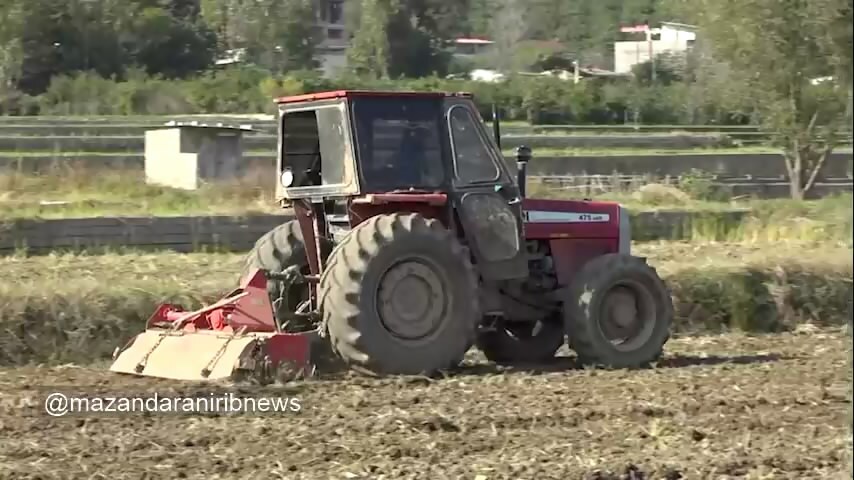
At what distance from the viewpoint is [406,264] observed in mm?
9984

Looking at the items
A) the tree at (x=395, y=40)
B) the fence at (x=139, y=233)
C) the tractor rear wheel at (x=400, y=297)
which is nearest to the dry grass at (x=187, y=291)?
the fence at (x=139, y=233)

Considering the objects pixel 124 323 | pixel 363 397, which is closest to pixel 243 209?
pixel 124 323

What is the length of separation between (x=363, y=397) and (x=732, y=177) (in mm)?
22020

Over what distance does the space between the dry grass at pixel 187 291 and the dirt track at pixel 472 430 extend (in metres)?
0.81

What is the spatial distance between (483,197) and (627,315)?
152cm

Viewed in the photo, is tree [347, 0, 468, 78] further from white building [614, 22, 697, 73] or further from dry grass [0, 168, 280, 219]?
dry grass [0, 168, 280, 219]

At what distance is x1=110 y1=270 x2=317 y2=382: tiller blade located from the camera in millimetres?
9555

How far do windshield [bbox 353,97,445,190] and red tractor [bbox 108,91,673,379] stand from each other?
0.03ft

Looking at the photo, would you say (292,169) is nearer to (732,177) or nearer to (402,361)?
(402,361)

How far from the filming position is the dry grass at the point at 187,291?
37.1 feet

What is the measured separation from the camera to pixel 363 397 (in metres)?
9.10

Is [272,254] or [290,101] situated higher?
[290,101]

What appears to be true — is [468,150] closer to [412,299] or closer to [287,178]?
[412,299]
